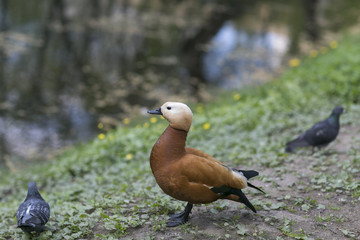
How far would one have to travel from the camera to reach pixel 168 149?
11.9 ft

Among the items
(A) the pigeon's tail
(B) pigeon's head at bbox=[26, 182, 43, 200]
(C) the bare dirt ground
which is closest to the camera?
(C) the bare dirt ground

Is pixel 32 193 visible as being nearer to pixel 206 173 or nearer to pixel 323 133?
pixel 206 173

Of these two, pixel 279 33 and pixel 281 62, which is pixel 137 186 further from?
pixel 279 33

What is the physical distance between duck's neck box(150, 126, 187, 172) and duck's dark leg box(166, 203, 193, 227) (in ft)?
1.77

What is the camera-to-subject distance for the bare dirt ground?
375cm

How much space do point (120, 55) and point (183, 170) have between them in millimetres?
10894

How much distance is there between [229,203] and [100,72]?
353 inches

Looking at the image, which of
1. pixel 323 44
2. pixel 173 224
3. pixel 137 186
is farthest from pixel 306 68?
pixel 173 224

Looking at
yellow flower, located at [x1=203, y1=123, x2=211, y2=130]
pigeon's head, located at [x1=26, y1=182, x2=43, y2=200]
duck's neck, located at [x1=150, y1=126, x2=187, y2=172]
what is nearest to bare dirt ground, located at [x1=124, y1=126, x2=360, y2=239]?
duck's neck, located at [x1=150, y1=126, x2=187, y2=172]

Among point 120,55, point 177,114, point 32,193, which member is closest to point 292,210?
point 177,114

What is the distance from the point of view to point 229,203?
4.38m

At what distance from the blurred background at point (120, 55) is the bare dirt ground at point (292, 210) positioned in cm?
445

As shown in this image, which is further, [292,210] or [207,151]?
[207,151]

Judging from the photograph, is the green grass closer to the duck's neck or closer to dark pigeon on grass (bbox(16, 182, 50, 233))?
dark pigeon on grass (bbox(16, 182, 50, 233))
